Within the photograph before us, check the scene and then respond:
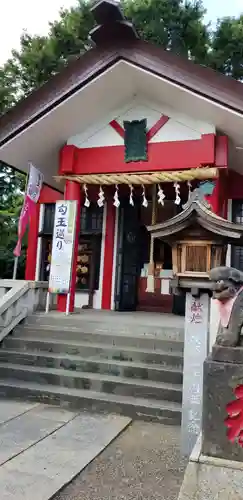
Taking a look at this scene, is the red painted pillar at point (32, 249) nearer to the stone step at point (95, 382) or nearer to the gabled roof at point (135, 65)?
the gabled roof at point (135, 65)

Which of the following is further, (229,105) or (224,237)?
(229,105)

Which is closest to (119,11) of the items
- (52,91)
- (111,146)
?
(52,91)

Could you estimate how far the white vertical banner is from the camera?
774 cm

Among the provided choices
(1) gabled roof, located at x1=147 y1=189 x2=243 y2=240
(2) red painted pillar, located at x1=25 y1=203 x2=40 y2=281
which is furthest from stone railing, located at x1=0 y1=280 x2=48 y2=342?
(1) gabled roof, located at x1=147 y1=189 x2=243 y2=240

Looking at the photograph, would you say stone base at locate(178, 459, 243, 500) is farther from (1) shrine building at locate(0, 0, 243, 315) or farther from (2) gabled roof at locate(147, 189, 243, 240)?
(1) shrine building at locate(0, 0, 243, 315)

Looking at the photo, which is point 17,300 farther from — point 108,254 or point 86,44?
point 86,44

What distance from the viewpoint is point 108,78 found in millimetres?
7648

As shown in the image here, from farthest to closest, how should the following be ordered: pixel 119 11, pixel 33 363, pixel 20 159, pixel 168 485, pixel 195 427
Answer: pixel 20 159
pixel 119 11
pixel 33 363
pixel 195 427
pixel 168 485

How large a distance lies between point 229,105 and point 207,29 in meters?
10.5

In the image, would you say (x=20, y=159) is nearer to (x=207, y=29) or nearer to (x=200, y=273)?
(x=200, y=273)

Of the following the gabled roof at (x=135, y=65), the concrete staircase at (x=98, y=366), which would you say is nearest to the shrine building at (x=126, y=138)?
the gabled roof at (x=135, y=65)

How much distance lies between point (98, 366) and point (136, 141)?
4.51 meters

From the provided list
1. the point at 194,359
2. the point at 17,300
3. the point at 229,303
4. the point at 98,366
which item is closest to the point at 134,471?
the point at 194,359

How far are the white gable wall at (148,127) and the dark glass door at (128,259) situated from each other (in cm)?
207
